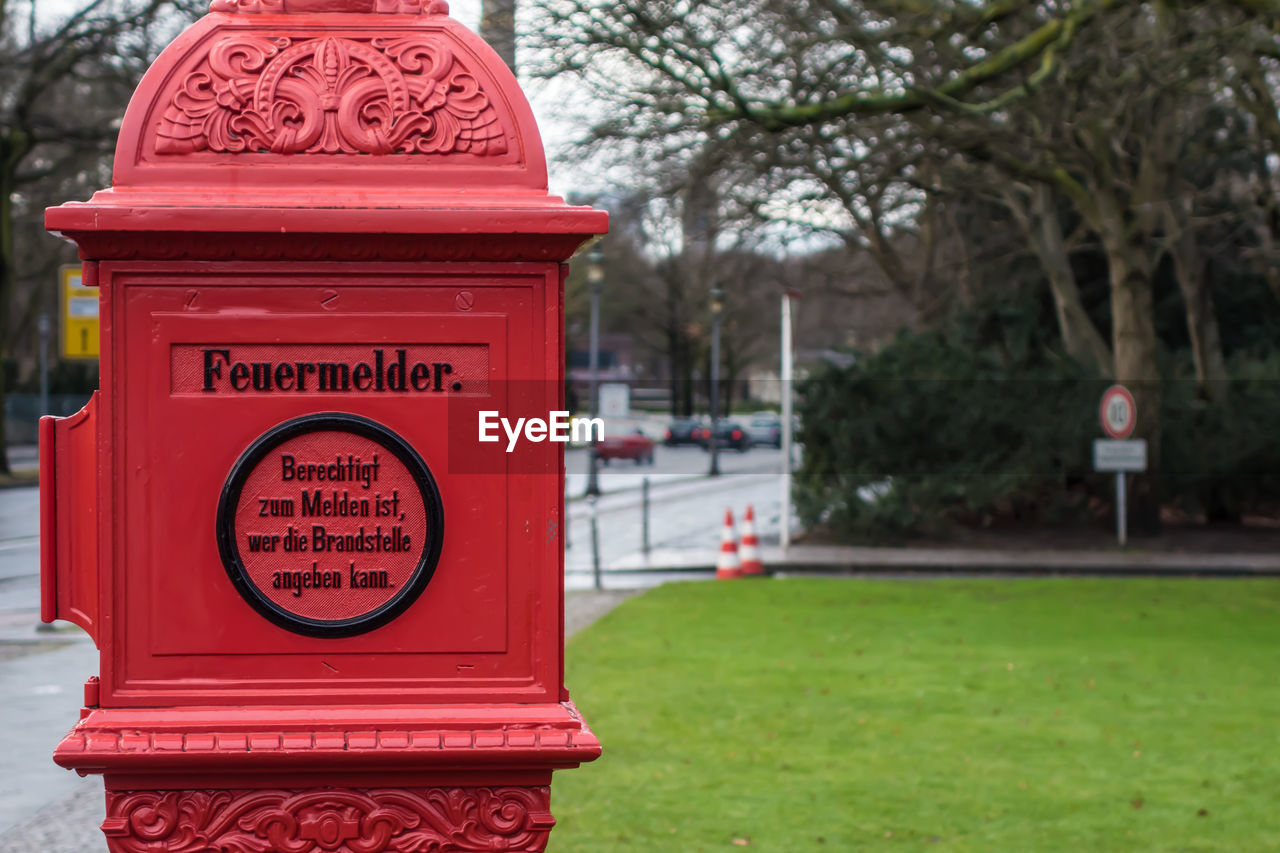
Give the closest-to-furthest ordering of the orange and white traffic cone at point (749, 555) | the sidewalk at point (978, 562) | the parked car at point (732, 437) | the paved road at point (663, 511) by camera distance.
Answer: the orange and white traffic cone at point (749, 555) < the sidewalk at point (978, 562) < the paved road at point (663, 511) < the parked car at point (732, 437)

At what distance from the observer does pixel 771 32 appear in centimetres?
1680

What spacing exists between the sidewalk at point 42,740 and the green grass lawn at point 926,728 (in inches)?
56.4

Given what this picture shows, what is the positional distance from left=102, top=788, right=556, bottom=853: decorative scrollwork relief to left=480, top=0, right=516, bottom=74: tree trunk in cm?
1315

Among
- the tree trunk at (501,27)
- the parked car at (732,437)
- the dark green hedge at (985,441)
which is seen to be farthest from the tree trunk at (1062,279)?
the parked car at (732,437)

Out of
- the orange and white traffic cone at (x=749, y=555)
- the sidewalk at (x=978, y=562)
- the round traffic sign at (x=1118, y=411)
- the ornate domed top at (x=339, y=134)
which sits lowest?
the sidewalk at (x=978, y=562)

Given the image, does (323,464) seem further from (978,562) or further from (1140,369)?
(1140,369)

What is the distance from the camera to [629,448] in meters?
43.6

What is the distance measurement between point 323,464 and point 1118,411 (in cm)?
1922

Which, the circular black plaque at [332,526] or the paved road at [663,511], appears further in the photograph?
the paved road at [663,511]

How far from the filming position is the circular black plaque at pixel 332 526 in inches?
111

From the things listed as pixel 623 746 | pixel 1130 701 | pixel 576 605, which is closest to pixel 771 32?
pixel 576 605

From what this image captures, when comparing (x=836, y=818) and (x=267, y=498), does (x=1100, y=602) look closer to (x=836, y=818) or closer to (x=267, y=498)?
(x=836, y=818)

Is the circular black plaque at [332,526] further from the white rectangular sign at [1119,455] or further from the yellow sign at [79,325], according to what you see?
the white rectangular sign at [1119,455]

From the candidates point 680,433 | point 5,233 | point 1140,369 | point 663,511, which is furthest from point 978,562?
point 680,433
